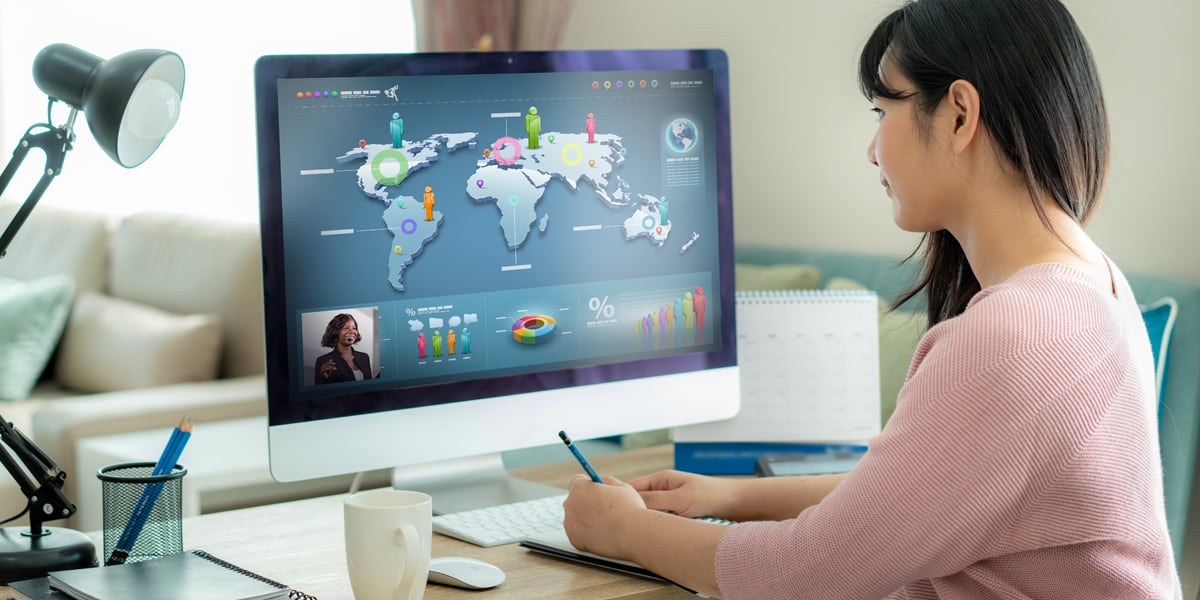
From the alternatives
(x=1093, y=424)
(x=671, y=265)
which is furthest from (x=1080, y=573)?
(x=671, y=265)

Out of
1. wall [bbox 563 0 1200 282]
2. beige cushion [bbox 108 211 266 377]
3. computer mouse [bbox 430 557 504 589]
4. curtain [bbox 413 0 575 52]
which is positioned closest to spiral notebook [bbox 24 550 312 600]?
computer mouse [bbox 430 557 504 589]

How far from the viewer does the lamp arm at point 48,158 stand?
3.42ft

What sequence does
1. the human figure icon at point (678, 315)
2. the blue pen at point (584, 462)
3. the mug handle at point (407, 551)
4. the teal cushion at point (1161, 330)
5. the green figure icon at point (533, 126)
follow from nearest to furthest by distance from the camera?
the mug handle at point (407, 551) < the blue pen at point (584, 462) < the green figure icon at point (533, 126) < the human figure icon at point (678, 315) < the teal cushion at point (1161, 330)

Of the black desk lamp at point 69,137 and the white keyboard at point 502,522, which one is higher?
the black desk lamp at point 69,137

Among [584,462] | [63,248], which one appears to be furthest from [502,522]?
[63,248]

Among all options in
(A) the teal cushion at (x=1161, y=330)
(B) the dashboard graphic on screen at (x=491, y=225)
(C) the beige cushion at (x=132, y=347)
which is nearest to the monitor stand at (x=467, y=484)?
(B) the dashboard graphic on screen at (x=491, y=225)

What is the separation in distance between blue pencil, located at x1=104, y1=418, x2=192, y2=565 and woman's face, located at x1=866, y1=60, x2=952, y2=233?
64cm

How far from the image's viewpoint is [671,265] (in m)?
1.41

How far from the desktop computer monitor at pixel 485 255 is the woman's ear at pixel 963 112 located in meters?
0.46

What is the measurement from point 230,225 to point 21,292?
0.57 meters

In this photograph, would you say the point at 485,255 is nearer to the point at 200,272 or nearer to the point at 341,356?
the point at 341,356

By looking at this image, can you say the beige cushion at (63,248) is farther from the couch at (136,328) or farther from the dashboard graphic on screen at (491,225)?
the dashboard graphic on screen at (491,225)

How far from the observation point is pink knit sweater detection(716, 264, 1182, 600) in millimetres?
839

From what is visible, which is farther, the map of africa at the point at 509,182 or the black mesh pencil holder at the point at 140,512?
the map of africa at the point at 509,182
